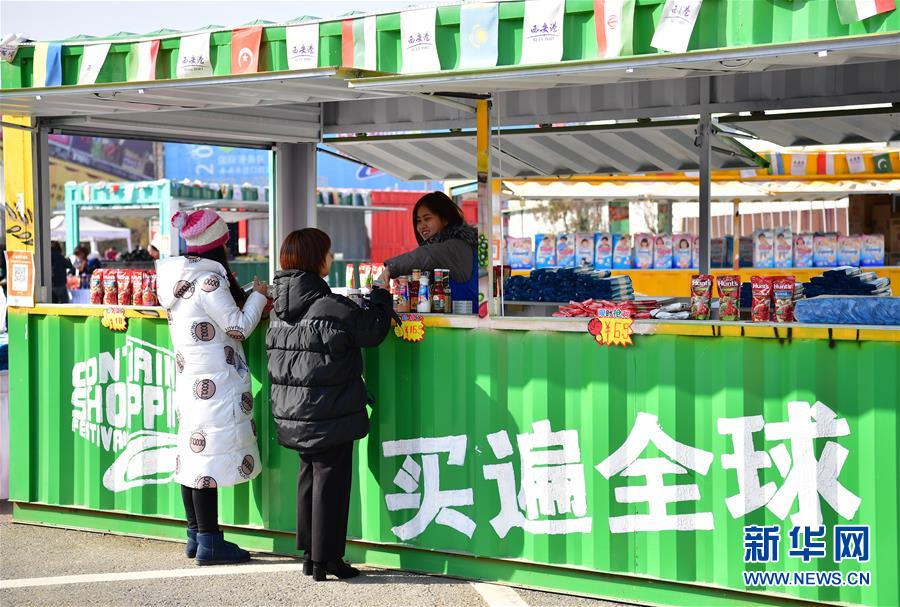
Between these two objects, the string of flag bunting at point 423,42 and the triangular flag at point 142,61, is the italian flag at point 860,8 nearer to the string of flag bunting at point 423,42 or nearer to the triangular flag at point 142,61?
the string of flag bunting at point 423,42

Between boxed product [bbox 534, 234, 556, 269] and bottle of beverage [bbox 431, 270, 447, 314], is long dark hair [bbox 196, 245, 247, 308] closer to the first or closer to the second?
bottle of beverage [bbox 431, 270, 447, 314]

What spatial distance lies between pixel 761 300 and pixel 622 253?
8.88 m

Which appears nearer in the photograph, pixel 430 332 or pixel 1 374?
pixel 430 332

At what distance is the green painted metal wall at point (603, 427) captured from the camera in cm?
477

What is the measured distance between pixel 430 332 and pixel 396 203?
85.2 feet

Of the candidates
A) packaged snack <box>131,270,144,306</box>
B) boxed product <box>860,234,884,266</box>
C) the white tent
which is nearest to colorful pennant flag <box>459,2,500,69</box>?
packaged snack <box>131,270,144,306</box>

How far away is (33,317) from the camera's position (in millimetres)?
7035

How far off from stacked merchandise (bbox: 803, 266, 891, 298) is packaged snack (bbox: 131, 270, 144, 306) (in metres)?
4.12

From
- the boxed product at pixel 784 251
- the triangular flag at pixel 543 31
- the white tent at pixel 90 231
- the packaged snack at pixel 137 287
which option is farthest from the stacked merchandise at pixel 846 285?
the white tent at pixel 90 231

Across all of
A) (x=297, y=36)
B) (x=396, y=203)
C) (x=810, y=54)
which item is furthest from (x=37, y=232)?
(x=396, y=203)

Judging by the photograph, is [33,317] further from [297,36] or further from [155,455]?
[297,36]

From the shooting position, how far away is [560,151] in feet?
31.7

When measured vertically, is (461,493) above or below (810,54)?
below

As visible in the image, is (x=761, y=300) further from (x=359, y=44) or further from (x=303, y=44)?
(x=303, y=44)
